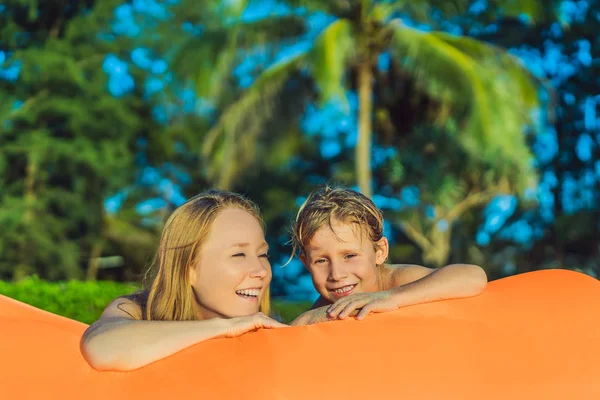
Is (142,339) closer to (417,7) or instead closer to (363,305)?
(363,305)

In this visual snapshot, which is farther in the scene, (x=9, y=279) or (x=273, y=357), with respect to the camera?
(x=9, y=279)

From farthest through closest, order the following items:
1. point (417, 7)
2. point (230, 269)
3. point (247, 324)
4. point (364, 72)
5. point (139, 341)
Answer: point (364, 72) → point (417, 7) → point (230, 269) → point (247, 324) → point (139, 341)

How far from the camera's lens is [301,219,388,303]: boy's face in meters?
2.77

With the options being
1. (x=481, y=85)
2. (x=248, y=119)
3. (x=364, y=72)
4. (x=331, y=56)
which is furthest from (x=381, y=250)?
(x=364, y=72)

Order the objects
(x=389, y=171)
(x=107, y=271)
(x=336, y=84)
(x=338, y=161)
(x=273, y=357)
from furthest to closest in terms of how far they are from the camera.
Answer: (x=107, y=271) < (x=338, y=161) < (x=389, y=171) < (x=336, y=84) < (x=273, y=357)

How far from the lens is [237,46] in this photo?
13.7m

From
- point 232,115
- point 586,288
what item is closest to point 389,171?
point 232,115

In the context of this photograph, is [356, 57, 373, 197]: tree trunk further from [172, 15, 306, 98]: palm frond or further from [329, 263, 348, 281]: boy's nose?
[329, 263, 348, 281]: boy's nose

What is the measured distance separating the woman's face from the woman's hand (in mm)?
394

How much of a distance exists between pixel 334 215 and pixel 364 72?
11966 millimetres

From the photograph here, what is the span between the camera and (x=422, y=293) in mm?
2330

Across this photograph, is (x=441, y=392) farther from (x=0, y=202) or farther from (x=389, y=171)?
(x=0, y=202)

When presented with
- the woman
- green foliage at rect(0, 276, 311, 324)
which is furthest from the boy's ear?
green foliage at rect(0, 276, 311, 324)

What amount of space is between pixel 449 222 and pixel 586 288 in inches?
584
